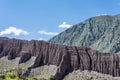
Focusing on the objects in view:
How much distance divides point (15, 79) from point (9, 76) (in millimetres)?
2710

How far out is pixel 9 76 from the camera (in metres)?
63.7

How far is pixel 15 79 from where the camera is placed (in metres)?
61.2
